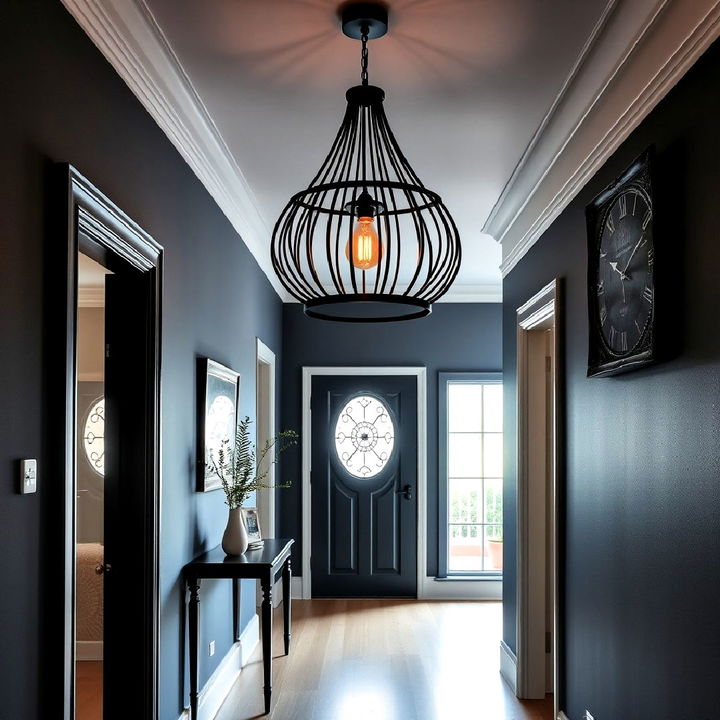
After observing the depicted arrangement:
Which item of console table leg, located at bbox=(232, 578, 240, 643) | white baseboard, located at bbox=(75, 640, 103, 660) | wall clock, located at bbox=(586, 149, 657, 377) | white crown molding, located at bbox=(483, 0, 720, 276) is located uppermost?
white crown molding, located at bbox=(483, 0, 720, 276)

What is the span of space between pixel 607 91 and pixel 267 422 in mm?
4499

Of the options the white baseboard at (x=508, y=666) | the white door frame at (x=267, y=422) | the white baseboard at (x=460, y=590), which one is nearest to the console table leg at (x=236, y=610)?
the white baseboard at (x=508, y=666)

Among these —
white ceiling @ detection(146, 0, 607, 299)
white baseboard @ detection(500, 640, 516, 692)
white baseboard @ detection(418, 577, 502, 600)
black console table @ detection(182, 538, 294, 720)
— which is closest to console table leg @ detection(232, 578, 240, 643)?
black console table @ detection(182, 538, 294, 720)

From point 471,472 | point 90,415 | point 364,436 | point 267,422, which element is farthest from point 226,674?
point 471,472

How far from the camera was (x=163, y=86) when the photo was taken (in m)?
3.14

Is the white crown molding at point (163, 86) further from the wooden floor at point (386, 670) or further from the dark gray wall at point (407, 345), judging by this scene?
the dark gray wall at point (407, 345)

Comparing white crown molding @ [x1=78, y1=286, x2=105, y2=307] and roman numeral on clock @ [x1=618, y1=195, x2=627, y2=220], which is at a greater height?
white crown molding @ [x1=78, y1=286, x2=105, y2=307]

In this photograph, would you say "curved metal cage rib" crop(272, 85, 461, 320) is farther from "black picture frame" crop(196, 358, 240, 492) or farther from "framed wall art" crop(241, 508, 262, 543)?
"framed wall art" crop(241, 508, 262, 543)

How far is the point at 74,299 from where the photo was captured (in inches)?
90.9

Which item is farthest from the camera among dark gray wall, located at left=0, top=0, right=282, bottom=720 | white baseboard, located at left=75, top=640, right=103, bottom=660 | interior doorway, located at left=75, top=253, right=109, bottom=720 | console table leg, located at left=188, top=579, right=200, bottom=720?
interior doorway, located at left=75, top=253, right=109, bottom=720

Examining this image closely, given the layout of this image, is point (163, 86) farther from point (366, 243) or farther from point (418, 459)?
point (418, 459)

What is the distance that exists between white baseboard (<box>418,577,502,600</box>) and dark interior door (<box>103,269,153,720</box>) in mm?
4780

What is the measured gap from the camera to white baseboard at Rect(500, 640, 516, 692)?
4.79 metres

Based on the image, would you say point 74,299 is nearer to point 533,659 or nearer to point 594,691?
point 594,691
